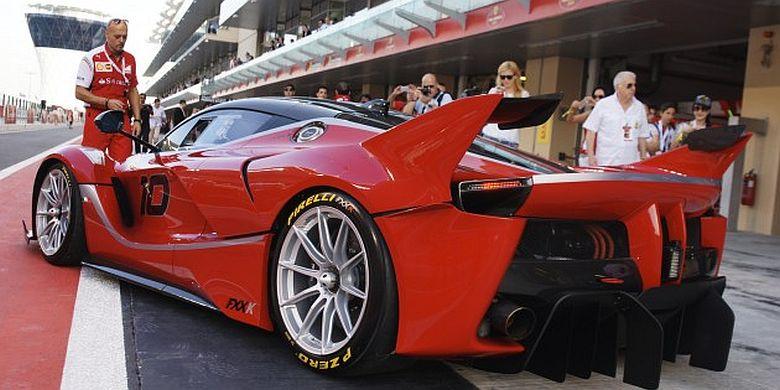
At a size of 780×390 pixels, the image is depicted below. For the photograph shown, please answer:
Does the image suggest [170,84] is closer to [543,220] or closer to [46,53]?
[46,53]

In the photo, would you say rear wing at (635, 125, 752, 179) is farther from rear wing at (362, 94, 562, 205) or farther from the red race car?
rear wing at (362, 94, 562, 205)

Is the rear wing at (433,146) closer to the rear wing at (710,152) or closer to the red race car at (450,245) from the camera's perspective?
the red race car at (450,245)

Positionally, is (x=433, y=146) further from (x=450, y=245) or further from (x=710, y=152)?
(x=710, y=152)

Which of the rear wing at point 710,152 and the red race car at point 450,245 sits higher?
the rear wing at point 710,152

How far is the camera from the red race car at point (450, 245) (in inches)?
92.0

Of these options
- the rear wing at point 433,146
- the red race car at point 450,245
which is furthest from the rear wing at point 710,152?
the rear wing at point 433,146

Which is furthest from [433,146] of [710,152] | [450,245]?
[710,152]

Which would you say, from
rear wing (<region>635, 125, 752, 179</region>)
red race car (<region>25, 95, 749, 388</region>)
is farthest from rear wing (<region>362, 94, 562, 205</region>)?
rear wing (<region>635, 125, 752, 179</region>)

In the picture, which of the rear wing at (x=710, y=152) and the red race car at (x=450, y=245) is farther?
the rear wing at (x=710, y=152)

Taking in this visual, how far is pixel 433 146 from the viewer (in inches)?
94.4

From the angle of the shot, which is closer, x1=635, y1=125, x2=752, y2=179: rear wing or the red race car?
the red race car

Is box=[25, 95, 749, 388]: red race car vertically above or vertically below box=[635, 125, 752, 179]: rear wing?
below

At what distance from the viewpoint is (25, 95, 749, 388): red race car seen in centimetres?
234

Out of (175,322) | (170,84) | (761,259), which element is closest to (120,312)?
(175,322)
